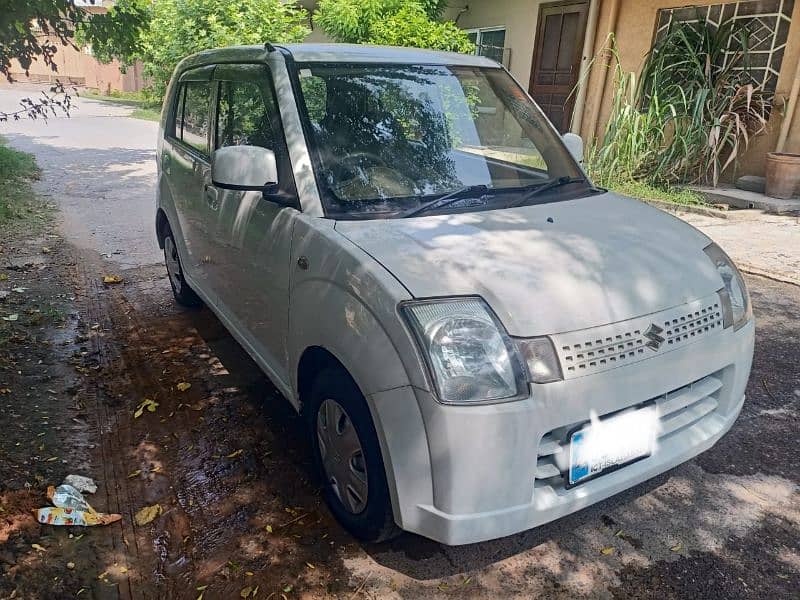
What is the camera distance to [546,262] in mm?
2268

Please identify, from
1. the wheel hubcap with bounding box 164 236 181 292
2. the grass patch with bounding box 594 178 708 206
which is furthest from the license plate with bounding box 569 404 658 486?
the grass patch with bounding box 594 178 708 206

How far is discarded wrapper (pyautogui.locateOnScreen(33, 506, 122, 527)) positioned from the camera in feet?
8.43

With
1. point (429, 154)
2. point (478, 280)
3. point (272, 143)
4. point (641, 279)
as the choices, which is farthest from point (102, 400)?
point (641, 279)

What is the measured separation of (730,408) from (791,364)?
1.82 meters

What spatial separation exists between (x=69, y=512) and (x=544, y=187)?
2.50m

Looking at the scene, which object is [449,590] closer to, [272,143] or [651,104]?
[272,143]

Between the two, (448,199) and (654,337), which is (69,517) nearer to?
(448,199)

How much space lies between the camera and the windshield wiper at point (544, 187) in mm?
2849

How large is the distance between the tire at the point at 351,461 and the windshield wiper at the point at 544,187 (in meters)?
1.12

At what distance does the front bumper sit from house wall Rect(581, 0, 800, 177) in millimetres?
7708

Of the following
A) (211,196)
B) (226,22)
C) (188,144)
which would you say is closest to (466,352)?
(211,196)

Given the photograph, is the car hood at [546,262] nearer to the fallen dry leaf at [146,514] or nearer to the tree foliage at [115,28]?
the fallen dry leaf at [146,514]

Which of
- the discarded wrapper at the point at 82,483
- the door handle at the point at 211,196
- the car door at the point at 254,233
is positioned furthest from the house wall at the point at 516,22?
the discarded wrapper at the point at 82,483

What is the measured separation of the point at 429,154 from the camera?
2939mm
